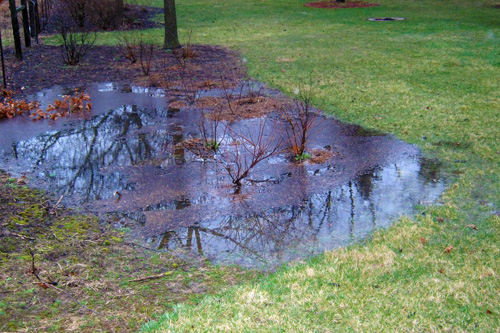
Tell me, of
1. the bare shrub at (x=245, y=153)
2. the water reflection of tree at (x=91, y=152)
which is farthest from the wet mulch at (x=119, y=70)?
the bare shrub at (x=245, y=153)

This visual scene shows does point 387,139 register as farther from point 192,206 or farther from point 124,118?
point 124,118

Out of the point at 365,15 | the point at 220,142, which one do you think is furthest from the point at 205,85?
the point at 365,15

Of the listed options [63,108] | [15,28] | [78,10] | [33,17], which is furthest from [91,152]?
[78,10]

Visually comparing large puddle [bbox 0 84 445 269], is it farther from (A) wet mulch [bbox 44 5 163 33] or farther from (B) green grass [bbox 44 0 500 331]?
(A) wet mulch [bbox 44 5 163 33]

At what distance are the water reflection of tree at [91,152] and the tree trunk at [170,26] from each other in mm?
6941

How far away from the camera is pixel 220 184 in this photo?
6.11 metres

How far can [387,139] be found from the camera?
761 centimetres

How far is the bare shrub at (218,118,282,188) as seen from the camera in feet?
19.9

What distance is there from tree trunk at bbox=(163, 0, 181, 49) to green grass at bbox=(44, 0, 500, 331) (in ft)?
5.27

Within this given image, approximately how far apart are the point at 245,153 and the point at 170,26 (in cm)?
931

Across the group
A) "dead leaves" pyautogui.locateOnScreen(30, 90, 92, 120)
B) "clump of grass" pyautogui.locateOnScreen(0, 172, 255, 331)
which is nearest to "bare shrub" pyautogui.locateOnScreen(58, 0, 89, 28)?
"dead leaves" pyautogui.locateOnScreen(30, 90, 92, 120)

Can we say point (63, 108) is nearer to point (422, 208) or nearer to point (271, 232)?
point (271, 232)

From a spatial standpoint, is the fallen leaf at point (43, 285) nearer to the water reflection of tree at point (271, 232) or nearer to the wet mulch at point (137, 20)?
the water reflection of tree at point (271, 232)

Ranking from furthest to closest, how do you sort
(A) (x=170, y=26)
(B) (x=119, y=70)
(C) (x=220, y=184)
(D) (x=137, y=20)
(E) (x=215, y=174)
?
(D) (x=137, y=20)
(A) (x=170, y=26)
(B) (x=119, y=70)
(E) (x=215, y=174)
(C) (x=220, y=184)
